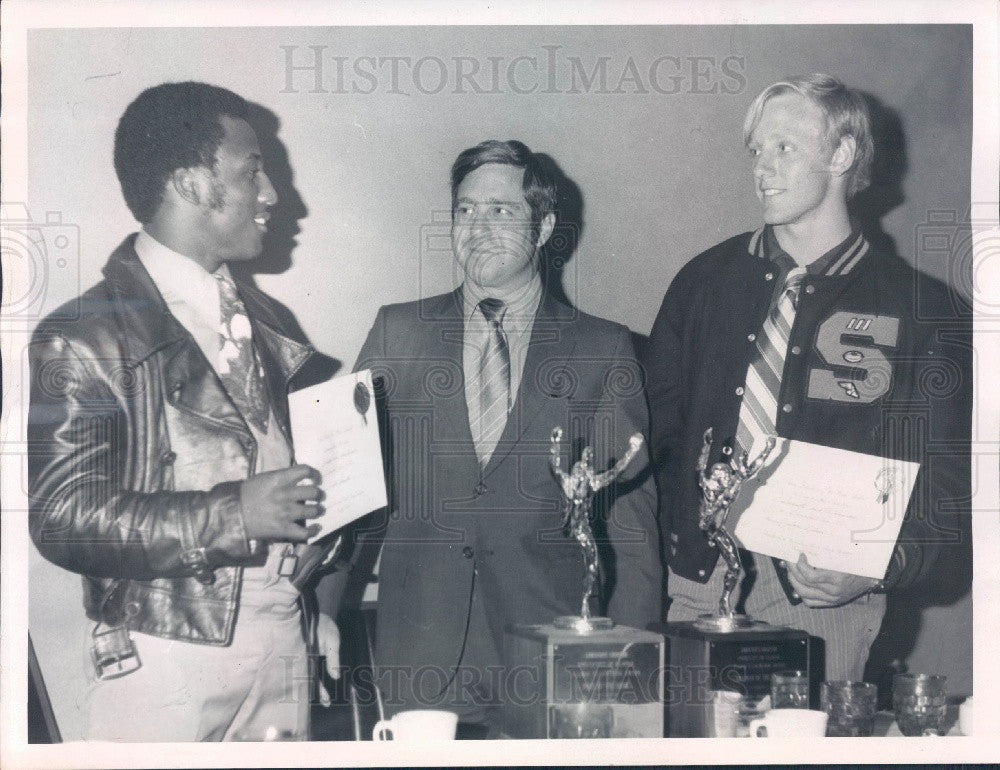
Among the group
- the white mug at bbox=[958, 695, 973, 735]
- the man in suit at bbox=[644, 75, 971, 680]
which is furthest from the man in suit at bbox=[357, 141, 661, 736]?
the white mug at bbox=[958, 695, 973, 735]

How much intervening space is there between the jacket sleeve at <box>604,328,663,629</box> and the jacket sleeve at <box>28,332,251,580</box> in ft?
3.02

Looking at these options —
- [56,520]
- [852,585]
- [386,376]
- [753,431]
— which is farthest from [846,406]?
[56,520]

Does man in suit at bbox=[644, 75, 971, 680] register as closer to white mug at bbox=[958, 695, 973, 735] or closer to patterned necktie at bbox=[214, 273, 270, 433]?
white mug at bbox=[958, 695, 973, 735]

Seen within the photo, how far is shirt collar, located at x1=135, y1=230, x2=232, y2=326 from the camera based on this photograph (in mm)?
3174

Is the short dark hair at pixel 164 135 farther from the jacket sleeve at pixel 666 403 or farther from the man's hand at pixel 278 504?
the jacket sleeve at pixel 666 403

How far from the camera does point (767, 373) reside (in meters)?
3.28

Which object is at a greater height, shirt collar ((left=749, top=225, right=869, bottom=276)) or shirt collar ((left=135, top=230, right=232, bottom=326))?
shirt collar ((left=749, top=225, right=869, bottom=276))

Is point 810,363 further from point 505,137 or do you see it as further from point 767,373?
point 505,137

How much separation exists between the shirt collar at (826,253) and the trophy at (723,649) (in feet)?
1.52

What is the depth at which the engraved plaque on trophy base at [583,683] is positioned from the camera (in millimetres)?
3027

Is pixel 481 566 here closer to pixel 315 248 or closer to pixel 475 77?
pixel 315 248

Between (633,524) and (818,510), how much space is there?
1.52 feet

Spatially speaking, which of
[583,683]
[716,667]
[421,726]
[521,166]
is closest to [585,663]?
[583,683]

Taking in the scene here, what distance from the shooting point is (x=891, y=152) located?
131 inches
